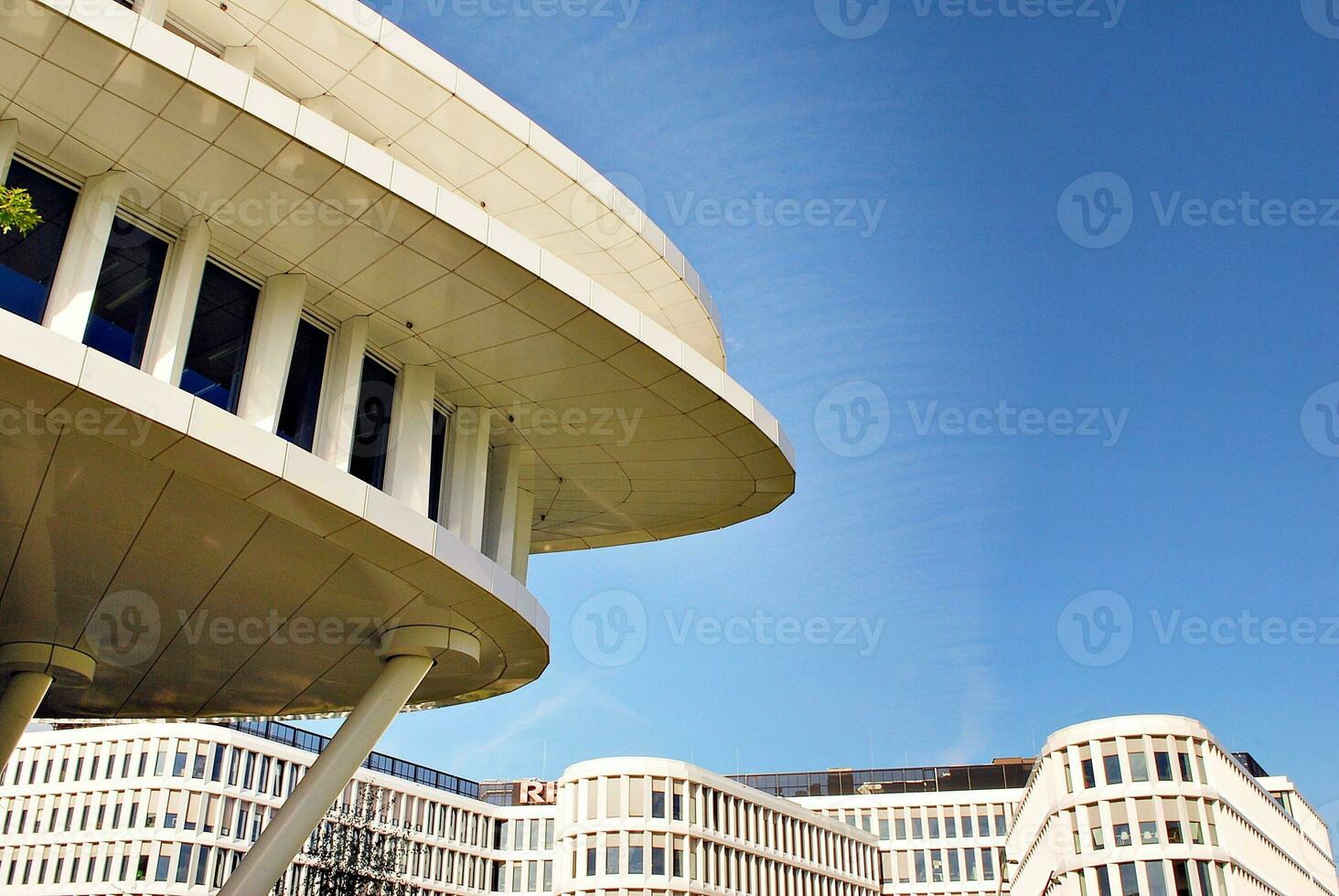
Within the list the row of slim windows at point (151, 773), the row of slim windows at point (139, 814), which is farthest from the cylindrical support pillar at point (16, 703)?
the row of slim windows at point (139, 814)

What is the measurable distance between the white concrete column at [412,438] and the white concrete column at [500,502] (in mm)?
2671

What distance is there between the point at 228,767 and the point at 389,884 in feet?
107

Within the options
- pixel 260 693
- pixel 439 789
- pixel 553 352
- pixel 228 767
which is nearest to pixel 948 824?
pixel 439 789

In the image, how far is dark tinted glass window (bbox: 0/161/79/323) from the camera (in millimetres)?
15250

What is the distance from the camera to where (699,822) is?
246 ft

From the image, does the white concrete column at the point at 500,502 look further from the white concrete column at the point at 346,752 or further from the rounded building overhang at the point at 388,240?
the white concrete column at the point at 346,752

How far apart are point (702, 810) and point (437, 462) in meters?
59.6

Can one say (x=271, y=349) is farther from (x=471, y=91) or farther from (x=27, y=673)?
(x=27, y=673)

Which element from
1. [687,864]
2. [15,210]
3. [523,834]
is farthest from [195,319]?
[523,834]

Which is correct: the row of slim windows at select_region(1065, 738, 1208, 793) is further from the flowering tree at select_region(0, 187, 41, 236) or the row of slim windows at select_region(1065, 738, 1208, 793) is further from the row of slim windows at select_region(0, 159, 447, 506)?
the flowering tree at select_region(0, 187, 41, 236)

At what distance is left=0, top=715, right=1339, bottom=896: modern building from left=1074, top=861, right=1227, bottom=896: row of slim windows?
7cm

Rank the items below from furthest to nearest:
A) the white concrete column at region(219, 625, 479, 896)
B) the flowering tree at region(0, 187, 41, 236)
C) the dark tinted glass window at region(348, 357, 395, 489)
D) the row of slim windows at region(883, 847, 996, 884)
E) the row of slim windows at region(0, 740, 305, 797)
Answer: the row of slim windows at region(883, 847, 996, 884)
the row of slim windows at region(0, 740, 305, 797)
the dark tinted glass window at region(348, 357, 395, 489)
the white concrete column at region(219, 625, 479, 896)
the flowering tree at region(0, 187, 41, 236)

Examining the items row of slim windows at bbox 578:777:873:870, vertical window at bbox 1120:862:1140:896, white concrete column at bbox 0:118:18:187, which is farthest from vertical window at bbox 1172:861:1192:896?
white concrete column at bbox 0:118:18:187

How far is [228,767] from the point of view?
75812 mm
